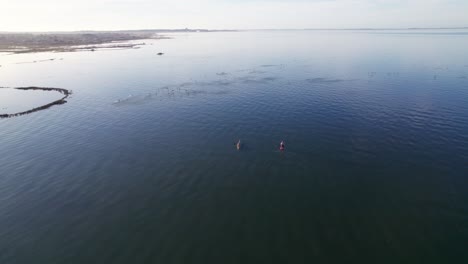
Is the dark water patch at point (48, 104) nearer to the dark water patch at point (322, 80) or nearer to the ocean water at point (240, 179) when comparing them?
the ocean water at point (240, 179)

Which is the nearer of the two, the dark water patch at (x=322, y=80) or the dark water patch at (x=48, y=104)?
the dark water patch at (x=48, y=104)

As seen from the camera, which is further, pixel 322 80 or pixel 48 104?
pixel 322 80

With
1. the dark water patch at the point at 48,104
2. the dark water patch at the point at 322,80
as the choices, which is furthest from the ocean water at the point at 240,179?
the dark water patch at the point at 322,80

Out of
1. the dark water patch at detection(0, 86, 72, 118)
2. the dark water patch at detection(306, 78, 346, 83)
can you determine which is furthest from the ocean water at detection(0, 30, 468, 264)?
the dark water patch at detection(306, 78, 346, 83)

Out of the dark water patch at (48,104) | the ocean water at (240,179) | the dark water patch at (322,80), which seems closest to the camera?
the ocean water at (240,179)

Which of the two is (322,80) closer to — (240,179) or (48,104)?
(240,179)

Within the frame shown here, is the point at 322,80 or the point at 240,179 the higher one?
the point at 322,80

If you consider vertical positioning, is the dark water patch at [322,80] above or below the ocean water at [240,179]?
above

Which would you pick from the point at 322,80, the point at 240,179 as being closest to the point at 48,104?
the point at 240,179

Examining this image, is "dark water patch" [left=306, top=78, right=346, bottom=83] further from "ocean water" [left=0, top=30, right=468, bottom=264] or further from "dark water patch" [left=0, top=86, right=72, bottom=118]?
"dark water patch" [left=0, top=86, right=72, bottom=118]

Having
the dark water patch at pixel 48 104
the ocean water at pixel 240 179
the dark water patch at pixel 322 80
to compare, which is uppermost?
the dark water patch at pixel 322 80
